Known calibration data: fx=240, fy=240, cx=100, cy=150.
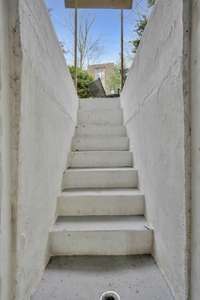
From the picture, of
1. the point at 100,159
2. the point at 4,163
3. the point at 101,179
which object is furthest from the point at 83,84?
the point at 4,163

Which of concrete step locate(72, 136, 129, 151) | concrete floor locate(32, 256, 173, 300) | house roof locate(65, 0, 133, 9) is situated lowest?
concrete floor locate(32, 256, 173, 300)

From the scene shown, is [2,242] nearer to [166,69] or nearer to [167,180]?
[167,180]

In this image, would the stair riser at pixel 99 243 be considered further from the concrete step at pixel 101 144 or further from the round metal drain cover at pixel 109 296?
the concrete step at pixel 101 144

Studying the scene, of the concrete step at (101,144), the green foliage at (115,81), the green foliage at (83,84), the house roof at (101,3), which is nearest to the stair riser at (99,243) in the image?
the concrete step at (101,144)

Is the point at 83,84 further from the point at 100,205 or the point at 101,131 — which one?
the point at 100,205

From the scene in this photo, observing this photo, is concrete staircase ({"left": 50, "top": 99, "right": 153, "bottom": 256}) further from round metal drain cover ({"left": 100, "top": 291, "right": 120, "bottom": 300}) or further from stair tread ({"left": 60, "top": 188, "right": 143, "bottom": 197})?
round metal drain cover ({"left": 100, "top": 291, "right": 120, "bottom": 300})

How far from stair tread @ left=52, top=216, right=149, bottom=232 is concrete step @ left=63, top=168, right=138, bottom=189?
43 centimetres

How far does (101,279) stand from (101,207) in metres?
0.66

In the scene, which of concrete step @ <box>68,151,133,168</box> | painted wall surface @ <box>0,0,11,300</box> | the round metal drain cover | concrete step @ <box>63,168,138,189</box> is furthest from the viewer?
concrete step @ <box>68,151,133,168</box>

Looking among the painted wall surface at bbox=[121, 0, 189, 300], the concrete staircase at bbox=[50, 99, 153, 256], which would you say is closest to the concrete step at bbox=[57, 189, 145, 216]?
the concrete staircase at bbox=[50, 99, 153, 256]

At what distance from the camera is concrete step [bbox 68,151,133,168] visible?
8.83ft

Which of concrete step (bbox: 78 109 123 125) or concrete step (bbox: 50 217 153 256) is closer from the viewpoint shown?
concrete step (bbox: 50 217 153 256)

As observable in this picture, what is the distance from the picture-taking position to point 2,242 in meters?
0.91

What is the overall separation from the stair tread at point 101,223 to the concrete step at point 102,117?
192cm
